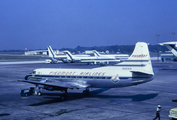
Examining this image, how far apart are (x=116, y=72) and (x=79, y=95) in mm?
6999

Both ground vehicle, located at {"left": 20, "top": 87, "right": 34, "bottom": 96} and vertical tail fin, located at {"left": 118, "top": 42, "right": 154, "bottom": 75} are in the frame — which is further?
ground vehicle, located at {"left": 20, "top": 87, "right": 34, "bottom": 96}

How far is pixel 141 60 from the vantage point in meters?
29.7

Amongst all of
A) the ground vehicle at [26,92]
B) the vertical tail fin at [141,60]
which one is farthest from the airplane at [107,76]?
the ground vehicle at [26,92]

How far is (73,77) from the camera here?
31.2 metres

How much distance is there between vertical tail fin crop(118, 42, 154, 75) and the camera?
29469 millimetres

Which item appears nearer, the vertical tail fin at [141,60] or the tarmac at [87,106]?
the tarmac at [87,106]

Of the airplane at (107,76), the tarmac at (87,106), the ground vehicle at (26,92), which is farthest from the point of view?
the ground vehicle at (26,92)

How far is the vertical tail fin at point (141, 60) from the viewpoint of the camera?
1160 inches

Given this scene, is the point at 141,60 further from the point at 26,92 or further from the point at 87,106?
the point at 26,92

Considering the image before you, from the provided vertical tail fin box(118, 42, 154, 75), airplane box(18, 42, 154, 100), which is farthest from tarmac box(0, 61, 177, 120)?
vertical tail fin box(118, 42, 154, 75)

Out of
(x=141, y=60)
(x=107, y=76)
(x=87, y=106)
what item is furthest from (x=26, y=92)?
(x=141, y=60)

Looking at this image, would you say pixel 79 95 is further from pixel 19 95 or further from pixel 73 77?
pixel 19 95

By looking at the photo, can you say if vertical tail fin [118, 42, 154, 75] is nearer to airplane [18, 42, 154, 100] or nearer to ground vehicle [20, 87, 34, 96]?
airplane [18, 42, 154, 100]

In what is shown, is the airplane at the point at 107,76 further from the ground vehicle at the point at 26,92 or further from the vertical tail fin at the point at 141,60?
the ground vehicle at the point at 26,92
